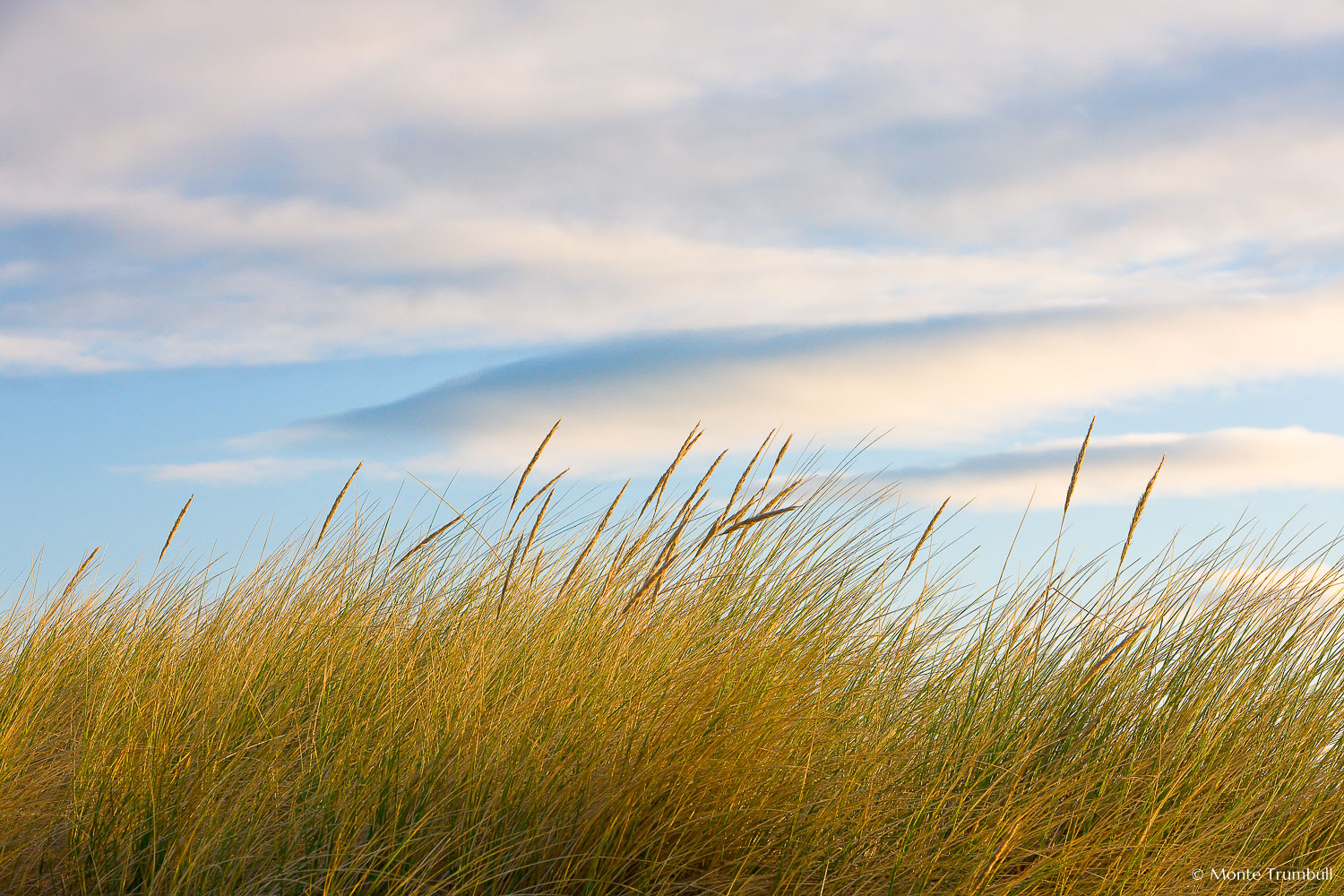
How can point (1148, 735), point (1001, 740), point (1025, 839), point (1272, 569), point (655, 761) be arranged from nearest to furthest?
point (655, 761)
point (1025, 839)
point (1001, 740)
point (1148, 735)
point (1272, 569)

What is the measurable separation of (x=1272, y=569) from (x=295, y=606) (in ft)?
12.3

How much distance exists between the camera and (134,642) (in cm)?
410

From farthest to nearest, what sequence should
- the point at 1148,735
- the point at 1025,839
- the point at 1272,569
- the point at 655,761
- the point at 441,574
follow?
the point at 441,574, the point at 1272,569, the point at 1148,735, the point at 1025,839, the point at 655,761

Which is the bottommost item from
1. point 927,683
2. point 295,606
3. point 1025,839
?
point 1025,839

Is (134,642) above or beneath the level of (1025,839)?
above

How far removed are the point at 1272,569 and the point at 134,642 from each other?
456cm

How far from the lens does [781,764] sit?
2.27 metres

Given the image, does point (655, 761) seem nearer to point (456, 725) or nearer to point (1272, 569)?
point (456, 725)

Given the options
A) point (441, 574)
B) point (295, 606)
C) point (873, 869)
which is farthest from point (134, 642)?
point (873, 869)

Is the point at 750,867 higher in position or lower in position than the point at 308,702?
lower

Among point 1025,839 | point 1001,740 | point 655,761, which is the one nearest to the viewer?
point 655,761

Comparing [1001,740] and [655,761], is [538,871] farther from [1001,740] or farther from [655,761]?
[1001,740]

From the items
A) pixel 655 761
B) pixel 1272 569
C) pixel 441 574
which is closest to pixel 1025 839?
pixel 655 761

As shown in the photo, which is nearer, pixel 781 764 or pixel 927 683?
pixel 781 764
